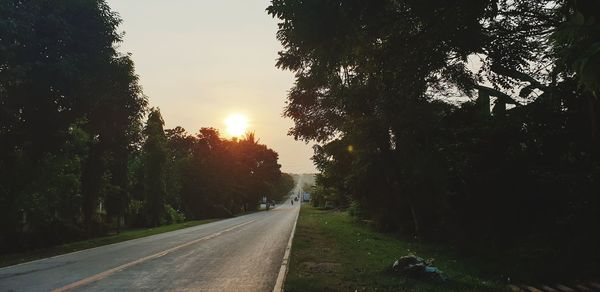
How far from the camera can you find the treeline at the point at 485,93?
689 cm

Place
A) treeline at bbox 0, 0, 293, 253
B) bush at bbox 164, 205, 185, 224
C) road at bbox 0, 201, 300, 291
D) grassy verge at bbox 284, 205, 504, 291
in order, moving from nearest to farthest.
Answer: grassy verge at bbox 284, 205, 504, 291 → road at bbox 0, 201, 300, 291 → treeline at bbox 0, 0, 293, 253 → bush at bbox 164, 205, 185, 224

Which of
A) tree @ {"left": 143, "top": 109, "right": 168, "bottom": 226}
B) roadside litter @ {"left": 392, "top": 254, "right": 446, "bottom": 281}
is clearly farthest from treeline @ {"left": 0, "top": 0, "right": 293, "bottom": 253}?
roadside litter @ {"left": 392, "top": 254, "right": 446, "bottom": 281}

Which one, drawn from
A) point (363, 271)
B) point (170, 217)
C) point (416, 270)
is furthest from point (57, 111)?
point (170, 217)

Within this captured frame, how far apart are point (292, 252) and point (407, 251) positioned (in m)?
4.36

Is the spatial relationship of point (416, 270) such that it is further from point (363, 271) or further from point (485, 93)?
point (485, 93)

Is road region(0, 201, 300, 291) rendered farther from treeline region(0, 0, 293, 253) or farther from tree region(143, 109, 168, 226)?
tree region(143, 109, 168, 226)

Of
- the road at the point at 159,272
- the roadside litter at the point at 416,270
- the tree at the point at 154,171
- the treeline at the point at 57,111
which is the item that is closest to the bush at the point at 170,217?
the tree at the point at 154,171

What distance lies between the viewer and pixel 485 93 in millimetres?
9750

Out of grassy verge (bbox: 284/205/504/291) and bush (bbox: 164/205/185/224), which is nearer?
grassy verge (bbox: 284/205/504/291)

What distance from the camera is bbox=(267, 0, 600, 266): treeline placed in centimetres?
689

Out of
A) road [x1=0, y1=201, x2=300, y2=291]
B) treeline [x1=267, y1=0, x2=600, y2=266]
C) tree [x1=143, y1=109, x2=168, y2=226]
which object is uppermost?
tree [x1=143, y1=109, x2=168, y2=226]

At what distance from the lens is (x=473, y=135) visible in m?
13.5

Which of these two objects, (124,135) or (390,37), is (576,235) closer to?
(390,37)

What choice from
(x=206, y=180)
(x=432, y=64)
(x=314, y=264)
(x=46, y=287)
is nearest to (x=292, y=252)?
(x=314, y=264)
